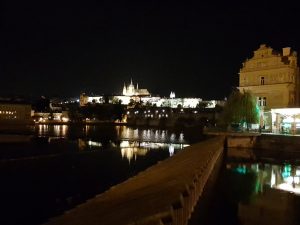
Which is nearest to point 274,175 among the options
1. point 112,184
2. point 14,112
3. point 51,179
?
point 112,184

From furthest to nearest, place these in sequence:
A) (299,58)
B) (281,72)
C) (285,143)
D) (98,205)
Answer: (299,58) < (281,72) < (285,143) < (98,205)

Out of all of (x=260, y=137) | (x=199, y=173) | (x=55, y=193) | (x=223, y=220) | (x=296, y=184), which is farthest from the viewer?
(x=260, y=137)

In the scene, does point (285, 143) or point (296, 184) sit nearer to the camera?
point (296, 184)

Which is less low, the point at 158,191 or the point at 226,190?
the point at 158,191

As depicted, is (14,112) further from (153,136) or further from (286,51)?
(286,51)

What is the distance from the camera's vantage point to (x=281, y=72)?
186ft

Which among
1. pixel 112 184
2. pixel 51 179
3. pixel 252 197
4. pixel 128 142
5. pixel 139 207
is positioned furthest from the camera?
pixel 128 142

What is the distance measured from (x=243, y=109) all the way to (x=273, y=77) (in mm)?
8531

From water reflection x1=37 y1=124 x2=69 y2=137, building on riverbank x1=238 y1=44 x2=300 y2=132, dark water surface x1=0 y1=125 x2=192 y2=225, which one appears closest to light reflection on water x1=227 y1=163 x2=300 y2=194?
dark water surface x1=0 y1=125 x2=192 y2=225

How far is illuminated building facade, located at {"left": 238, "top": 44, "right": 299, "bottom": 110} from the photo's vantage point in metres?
56.2

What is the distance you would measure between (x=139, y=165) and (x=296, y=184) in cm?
1378

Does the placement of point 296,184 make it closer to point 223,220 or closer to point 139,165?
point 223,220

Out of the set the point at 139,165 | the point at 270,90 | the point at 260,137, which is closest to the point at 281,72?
the point at 270,90

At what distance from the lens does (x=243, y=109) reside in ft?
177
